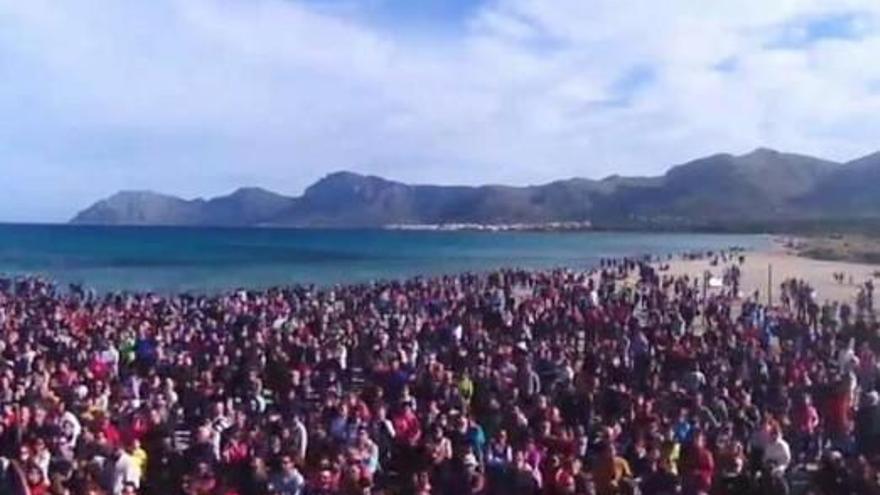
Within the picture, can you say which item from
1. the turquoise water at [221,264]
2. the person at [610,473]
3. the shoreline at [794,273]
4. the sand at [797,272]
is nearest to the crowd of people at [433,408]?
the person at [610,473]

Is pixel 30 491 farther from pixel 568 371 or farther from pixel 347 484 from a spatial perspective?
pixel 568 371

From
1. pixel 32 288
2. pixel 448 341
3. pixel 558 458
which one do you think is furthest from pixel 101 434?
pixel 32 288

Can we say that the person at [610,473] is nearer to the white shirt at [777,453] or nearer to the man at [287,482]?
the white shirt at [777,453]

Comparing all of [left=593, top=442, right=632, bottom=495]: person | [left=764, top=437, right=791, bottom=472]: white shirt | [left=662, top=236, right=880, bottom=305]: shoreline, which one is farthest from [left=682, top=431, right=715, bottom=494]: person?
[left=662, top=236, right=880, bottom=305]: shoreline

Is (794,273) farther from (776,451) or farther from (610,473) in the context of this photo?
(610,473)

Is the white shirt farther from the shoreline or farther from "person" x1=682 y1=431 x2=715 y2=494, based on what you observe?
the shoreline

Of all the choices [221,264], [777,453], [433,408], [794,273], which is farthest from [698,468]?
[221,264]
